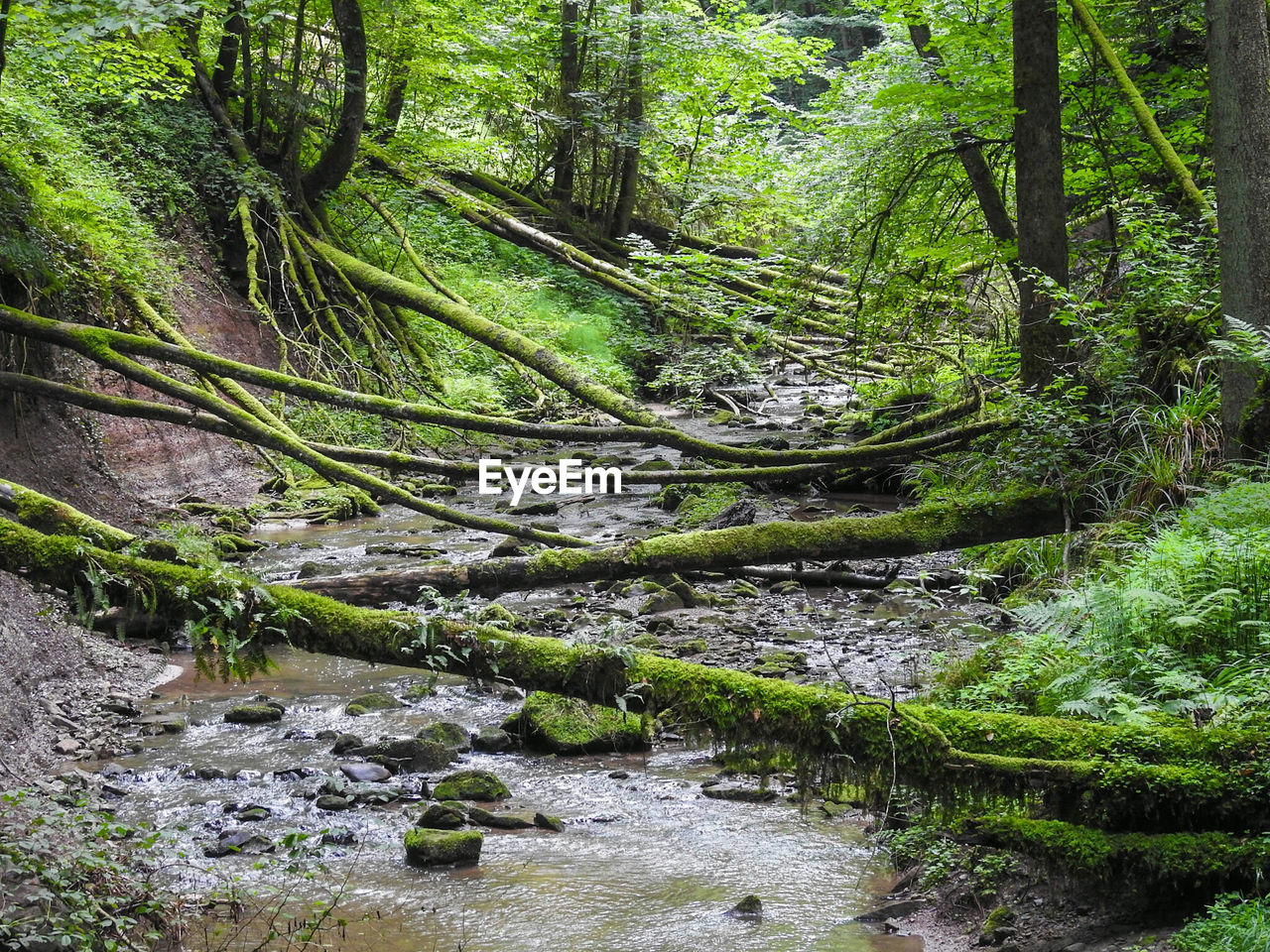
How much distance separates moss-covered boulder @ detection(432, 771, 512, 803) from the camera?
18.2 ft

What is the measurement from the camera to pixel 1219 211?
604 cm

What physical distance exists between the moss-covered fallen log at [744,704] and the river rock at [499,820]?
5.57 ft

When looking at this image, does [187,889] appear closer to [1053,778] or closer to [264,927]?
[264,927]

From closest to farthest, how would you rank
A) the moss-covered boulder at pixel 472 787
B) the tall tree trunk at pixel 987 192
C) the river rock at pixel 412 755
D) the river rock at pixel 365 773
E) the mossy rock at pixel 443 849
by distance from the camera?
the mossy rock at pixel 443 849, the moss-covered boulder at pixel 472 787, the river rock at pixel 365 773, the river rock at pixel 412 755, the tall tree trunk at pixel 987 192

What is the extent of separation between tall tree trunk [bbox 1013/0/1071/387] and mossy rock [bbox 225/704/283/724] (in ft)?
19.9

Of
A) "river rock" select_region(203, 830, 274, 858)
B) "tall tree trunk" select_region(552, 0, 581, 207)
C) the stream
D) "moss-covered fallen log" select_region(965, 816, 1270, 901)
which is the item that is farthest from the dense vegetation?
"river rock" select_region(203, 830, 274, 858)

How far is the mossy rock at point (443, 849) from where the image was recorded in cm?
481

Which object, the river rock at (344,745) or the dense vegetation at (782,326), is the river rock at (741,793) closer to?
the dense vegetation at (782,326)

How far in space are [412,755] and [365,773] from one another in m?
0.30

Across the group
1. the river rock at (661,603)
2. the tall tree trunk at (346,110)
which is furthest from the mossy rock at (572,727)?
the tall tree trunk at (346,110)

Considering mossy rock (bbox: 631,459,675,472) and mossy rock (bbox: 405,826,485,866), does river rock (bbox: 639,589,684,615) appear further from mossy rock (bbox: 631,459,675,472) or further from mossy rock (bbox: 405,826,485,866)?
mossy rock (bbox: 631,459,675,472)

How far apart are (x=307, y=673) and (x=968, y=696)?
5.01m

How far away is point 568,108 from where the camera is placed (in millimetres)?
19891

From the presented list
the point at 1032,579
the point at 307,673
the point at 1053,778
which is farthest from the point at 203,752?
the point at 1032,579
